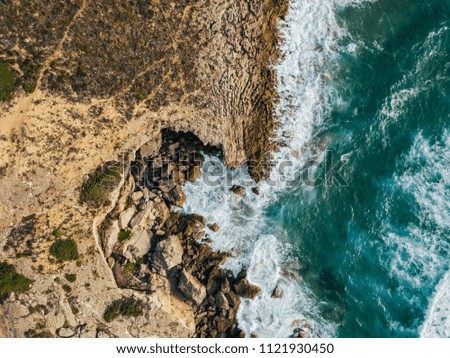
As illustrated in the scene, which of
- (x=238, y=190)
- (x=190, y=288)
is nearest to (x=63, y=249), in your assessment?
(x=190, y=288)

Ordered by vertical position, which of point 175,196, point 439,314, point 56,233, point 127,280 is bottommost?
point 127,280

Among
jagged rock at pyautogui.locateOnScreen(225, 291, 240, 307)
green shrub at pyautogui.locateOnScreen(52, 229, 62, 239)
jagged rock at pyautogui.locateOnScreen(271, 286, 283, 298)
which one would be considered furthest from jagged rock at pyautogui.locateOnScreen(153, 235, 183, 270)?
jagged rock at pyautogui.locateOnScreen(271, 286, 283, 298)

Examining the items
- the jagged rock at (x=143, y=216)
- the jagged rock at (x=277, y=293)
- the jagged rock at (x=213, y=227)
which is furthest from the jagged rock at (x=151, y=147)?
the jagged rock at (x=277, y=293)

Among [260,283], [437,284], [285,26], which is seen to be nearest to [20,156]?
[260,283]

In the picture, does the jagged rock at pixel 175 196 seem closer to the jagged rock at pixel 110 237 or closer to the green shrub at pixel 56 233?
the jagged rock at pixel 110 237

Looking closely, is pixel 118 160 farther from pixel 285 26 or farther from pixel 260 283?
pixel 285 26

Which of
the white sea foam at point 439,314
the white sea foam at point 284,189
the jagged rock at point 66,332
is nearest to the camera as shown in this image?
the jagged rock at point 66,332

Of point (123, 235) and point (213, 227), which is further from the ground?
point (213, 227)

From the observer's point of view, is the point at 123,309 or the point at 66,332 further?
the point at 123,309

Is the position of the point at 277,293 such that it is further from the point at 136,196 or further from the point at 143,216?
the point at 136,196
